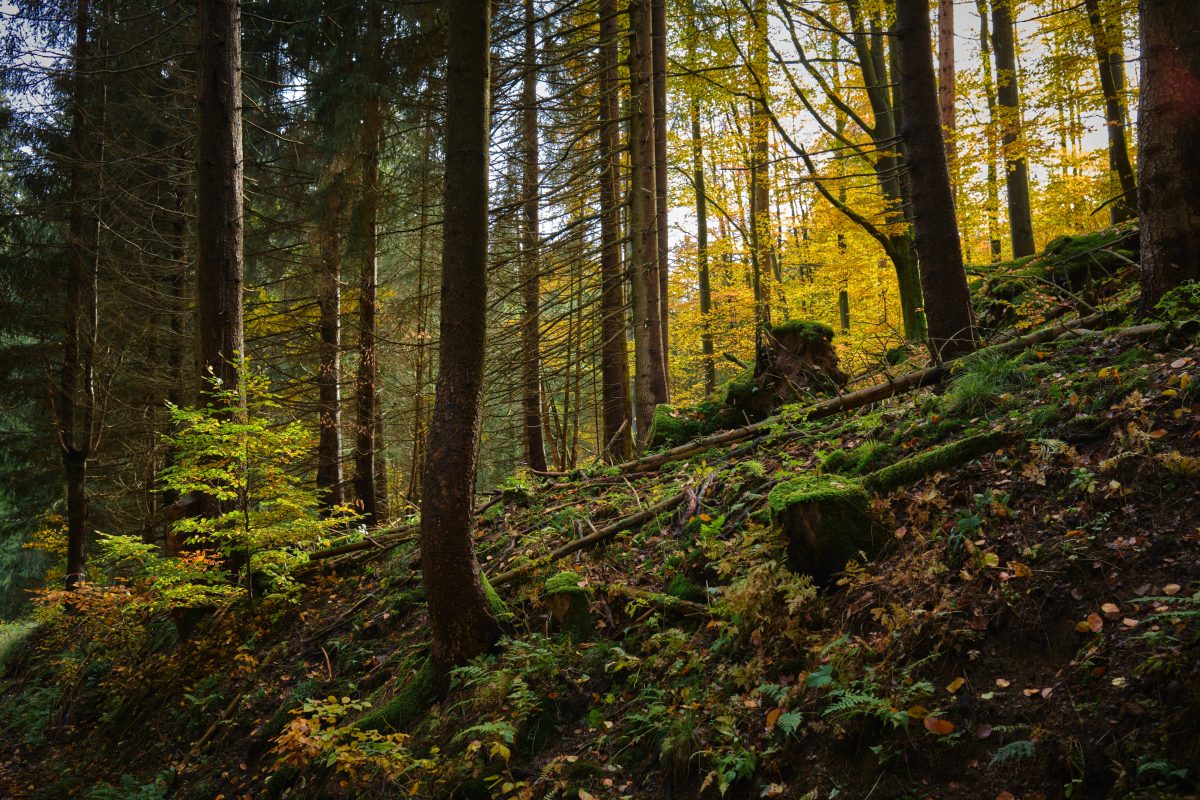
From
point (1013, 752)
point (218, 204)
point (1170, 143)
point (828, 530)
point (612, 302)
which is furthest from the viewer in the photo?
point (612, 302)

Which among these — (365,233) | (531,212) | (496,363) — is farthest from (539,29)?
(496,363)

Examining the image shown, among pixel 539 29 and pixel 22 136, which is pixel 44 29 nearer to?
pixel 22 136

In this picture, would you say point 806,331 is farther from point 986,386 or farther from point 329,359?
point 329,359

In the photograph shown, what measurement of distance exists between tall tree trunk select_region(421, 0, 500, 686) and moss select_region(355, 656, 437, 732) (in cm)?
17

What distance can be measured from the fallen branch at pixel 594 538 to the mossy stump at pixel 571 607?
79 centimetres

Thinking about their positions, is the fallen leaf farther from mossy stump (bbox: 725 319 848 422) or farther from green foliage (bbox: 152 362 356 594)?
green foliage (bbox: 152 362 356 594)

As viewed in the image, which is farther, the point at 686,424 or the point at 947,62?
the point at 947,62

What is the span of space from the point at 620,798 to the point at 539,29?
12.9 meters

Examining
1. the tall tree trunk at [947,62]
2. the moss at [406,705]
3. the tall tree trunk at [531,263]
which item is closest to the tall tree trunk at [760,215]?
the tall tree trunk at [947,62]

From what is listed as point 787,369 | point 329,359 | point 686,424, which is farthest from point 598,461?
point 329,359

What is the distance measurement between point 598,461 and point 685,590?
16.3 ft

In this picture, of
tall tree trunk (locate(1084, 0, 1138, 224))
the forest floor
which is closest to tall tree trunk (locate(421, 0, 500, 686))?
the forest floor

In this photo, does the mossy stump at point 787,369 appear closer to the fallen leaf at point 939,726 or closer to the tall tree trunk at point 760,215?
the fallen leaf at point 939,726

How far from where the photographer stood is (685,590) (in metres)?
4.88
